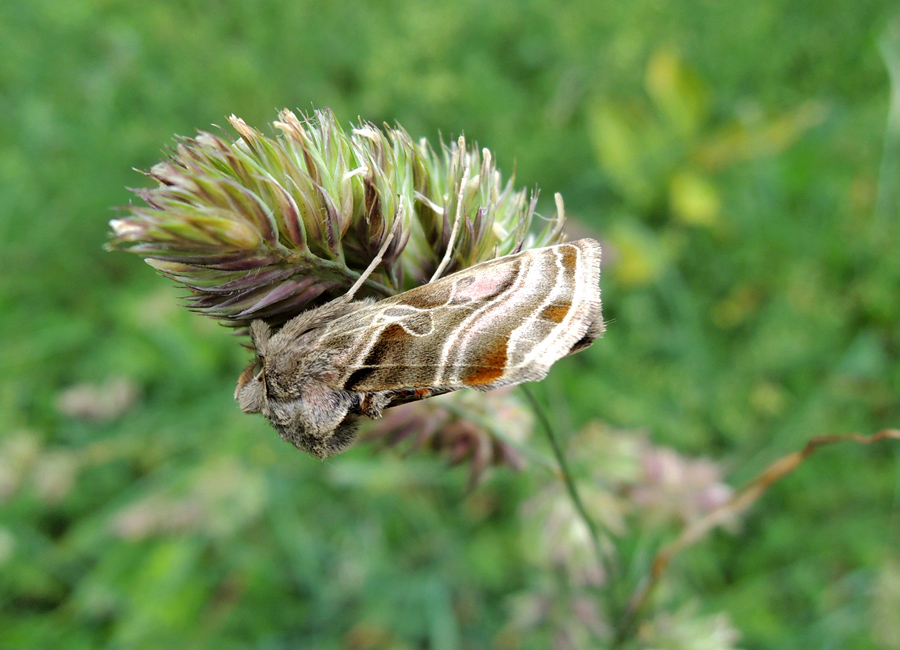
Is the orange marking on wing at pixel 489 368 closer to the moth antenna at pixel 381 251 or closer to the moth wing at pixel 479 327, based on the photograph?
the moth wing at pixel 479 327

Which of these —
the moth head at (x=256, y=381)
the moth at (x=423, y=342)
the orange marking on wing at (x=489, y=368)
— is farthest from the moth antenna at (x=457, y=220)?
the moth head at (x=256, y=381)

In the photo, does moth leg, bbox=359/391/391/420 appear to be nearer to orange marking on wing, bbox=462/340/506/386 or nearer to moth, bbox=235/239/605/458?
moth, bbox=235/239/605/458

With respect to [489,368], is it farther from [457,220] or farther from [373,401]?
[457,220]

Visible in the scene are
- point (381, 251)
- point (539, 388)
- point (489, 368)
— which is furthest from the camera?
point (539, 388)

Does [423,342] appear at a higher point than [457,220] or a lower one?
lower

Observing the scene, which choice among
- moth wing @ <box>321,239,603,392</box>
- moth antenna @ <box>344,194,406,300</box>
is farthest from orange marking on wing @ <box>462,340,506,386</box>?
moth antenna @ <box>344,194,406,300</box>

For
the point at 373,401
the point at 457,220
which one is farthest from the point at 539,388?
the point at 373,401

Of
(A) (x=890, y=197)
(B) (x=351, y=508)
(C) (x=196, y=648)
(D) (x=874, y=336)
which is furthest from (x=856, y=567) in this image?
(C) (x=196, y=648)
